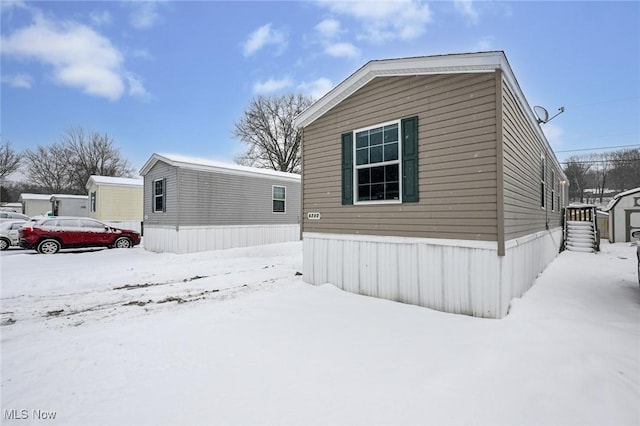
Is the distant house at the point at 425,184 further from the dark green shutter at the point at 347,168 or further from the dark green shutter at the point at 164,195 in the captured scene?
the dark green shutter at the point at 164,195

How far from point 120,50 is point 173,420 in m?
19.6

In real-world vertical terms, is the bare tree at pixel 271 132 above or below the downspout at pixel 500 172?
above

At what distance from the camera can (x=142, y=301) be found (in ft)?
Result: 18.3

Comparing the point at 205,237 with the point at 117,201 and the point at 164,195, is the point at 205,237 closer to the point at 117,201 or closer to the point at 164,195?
the point at 164,195

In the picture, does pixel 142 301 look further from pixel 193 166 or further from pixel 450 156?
pixel 193 166

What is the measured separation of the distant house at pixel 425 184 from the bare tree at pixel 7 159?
40344 millimetres

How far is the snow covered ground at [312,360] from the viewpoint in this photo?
2.35m

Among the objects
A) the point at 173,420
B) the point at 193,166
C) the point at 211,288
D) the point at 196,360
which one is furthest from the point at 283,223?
the point at 173,420

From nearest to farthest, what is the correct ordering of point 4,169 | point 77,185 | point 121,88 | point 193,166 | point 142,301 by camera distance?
point 142,301
point 193,166
point 121,88
point 4,169
point 77,185

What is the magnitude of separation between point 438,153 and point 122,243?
47.3ft

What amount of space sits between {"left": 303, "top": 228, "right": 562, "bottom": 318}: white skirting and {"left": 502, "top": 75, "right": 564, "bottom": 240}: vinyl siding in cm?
38

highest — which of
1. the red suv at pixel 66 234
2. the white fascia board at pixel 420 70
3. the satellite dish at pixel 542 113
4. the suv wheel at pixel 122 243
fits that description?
the satellite dish at pixel 542 113

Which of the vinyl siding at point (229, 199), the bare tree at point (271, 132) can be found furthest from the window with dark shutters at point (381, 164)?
the bare tree at point (271, 132)

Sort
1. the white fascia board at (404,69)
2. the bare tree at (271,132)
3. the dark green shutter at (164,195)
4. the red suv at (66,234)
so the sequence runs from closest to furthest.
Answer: the white fascia board at (404,69) → the red suv at (66,234) → the dark green shutter at (164,195) → the bare tree at (271,132)
